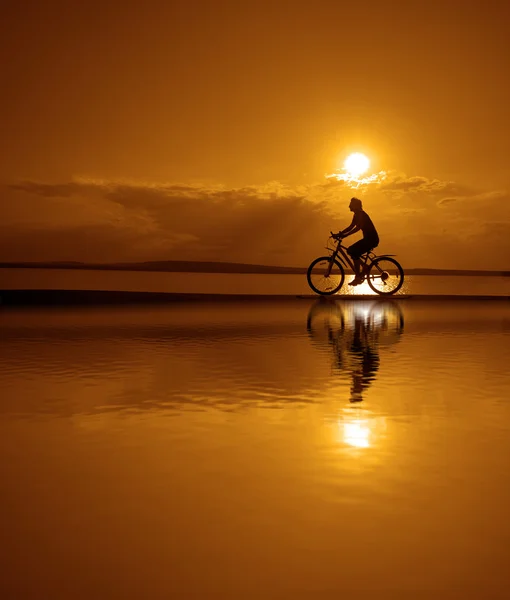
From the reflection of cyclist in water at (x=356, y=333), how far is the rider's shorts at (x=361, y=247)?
1.37 m

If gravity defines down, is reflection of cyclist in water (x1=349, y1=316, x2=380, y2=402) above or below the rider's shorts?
below

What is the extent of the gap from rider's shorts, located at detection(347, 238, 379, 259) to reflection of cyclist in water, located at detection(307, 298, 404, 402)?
1.37 metres

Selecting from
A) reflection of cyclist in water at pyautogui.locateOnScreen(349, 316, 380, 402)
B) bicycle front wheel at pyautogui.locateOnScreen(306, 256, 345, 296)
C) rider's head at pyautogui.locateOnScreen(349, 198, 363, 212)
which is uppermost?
rider's head at pyautogui.locateOnScreen(349, 198, 363, 212)

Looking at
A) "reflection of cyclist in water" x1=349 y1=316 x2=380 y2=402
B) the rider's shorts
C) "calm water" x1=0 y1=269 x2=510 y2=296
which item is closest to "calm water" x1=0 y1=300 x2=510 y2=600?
"reflection of cyclist in water" x1=349 y1=316 x2=380 y2=402

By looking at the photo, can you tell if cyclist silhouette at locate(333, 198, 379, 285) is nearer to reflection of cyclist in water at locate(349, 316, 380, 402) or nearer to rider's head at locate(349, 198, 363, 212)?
rider's head at locate(349, 198, 363, 212)

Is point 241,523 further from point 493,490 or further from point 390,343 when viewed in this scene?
point 390,343

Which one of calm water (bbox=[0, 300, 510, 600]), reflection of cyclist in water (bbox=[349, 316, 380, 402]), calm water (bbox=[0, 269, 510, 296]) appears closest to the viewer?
calm water (bbox=[0, 300, 510, 600])

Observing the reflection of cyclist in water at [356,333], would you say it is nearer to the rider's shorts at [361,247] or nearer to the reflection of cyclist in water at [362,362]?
the reflection of cyclist in water at [362,362]

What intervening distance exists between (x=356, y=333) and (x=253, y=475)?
344 inches

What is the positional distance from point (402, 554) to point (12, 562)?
1599 mm

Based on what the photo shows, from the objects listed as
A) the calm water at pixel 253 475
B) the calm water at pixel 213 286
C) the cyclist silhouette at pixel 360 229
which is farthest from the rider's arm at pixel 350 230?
the calm water at pixel 253 475

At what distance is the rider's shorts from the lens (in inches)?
862

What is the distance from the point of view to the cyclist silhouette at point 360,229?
71.9ft

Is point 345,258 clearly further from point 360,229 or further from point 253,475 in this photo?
point 253,475
